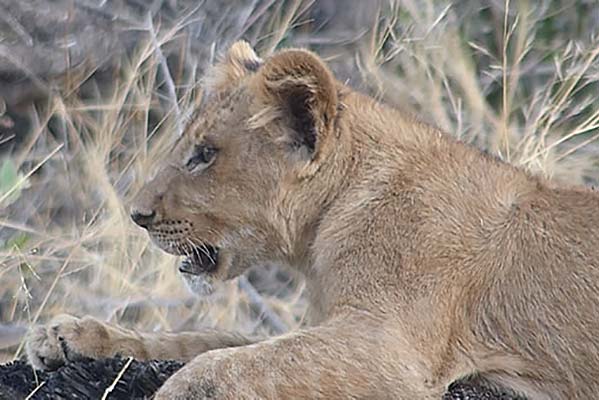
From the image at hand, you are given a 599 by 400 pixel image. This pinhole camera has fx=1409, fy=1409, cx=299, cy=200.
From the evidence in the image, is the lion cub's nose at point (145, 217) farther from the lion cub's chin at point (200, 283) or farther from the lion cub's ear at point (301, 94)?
the lion cub's ear at point (301, 94)

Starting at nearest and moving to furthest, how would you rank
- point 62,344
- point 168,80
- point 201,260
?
point 62,344 → point 201,260 → point 168,80

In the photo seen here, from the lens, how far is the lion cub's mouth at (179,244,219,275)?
10.5 ft

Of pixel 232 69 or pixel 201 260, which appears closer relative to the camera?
pixel 201 260

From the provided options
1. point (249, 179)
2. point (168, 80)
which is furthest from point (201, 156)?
point (168, 80)

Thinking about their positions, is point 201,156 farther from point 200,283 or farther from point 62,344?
point 62,344

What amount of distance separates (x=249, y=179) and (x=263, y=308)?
201 centimetres

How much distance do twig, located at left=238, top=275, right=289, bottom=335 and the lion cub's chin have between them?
167cm

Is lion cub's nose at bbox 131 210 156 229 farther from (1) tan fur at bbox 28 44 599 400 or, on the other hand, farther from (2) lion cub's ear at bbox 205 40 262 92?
(2) lion cub's ear at bbox 205 40 262 92

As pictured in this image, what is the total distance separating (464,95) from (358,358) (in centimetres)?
303

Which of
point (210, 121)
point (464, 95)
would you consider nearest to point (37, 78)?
point (464, 95)

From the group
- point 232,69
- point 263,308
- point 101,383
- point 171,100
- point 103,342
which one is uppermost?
point 232,69

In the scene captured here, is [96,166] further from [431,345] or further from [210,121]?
[431,345]

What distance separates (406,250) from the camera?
9.70 ft

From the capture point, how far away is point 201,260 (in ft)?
10.6
